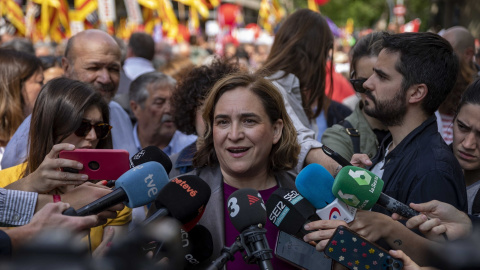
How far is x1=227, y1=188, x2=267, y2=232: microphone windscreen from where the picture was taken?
227 centimetres

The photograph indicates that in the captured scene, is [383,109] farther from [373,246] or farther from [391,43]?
[373,246]

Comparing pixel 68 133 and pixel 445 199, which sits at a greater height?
pixel 68 133

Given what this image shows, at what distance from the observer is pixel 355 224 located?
2.48m

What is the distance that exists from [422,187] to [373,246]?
2.41ft

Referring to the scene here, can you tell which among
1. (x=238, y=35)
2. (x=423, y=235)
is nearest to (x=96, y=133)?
(x=423, y=235)

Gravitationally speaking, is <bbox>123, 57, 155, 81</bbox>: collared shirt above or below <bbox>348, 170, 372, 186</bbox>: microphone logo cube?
below

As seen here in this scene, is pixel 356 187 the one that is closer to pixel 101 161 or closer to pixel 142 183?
pixel 142 183

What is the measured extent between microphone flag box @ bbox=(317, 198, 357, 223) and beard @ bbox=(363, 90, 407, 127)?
0.97m

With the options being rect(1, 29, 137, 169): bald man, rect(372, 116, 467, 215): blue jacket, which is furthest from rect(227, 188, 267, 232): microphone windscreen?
rect(1, 29, 137, 169): bald man

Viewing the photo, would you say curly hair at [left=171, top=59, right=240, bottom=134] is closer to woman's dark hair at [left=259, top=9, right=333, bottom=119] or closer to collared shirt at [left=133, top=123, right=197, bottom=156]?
woman's dark hair at [left=259, top=9, right=333, bottom=119]

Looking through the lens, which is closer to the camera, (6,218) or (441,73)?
(6,218)

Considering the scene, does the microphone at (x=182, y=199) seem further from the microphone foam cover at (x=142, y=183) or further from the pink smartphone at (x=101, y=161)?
the pink smartphone at (x=101, y=161)

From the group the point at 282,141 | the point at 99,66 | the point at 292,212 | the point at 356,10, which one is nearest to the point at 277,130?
the point at 282,141

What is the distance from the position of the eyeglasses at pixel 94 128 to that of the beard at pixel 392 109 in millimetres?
1604
